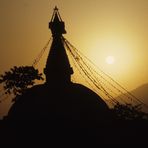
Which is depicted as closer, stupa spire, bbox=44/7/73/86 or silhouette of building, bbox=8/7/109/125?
silhouette of building, bbox=8/7/109/125

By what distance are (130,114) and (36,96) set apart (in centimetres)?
2708

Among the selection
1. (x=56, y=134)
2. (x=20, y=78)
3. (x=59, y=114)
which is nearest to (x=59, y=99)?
(x=59, y=114)

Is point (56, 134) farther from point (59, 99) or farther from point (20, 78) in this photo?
point (20, 78)

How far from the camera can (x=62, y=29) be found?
29.7 metres

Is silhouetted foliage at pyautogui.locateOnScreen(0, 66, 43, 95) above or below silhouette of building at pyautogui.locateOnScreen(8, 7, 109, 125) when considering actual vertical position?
above

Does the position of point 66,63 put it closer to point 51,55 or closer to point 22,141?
point 51,55

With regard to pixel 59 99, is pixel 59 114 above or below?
below

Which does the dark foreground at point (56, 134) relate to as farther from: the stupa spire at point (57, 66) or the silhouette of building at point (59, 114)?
the stupa spire at point (57, 66)

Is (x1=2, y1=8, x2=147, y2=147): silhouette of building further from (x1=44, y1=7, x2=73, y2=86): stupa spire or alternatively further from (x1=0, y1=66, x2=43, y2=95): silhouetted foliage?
(x1=0, y1=66, x2=43, y2=95): silhouetted foliage

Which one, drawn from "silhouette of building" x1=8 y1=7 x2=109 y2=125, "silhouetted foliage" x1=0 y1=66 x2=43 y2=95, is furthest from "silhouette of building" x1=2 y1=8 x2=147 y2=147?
"silhouetted foliage" x1=0 y1=66 x2=43 y2=95

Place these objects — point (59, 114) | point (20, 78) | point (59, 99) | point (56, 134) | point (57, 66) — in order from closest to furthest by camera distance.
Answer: point (56, 134) < point (59, 114) < point (59, 99) < point (57, 66) < point (20, 78)

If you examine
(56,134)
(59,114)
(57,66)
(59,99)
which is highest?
(57,66)

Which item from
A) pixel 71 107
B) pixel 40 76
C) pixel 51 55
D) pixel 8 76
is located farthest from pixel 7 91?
pixel 71 107

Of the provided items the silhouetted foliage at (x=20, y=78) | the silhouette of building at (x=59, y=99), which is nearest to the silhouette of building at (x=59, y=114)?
the silhouette of building at (x=59, y=99)
